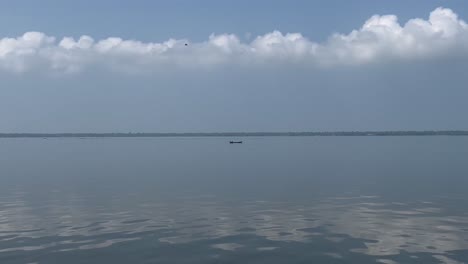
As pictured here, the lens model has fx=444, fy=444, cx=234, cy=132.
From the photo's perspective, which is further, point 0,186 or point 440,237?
point 0,186

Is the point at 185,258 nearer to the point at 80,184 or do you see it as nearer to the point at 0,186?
the point at 80,184

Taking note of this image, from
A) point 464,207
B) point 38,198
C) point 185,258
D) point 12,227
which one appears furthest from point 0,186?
point 464,207

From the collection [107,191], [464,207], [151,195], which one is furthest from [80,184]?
[464,207]

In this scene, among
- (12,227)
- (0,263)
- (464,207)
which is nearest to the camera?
(0,263)

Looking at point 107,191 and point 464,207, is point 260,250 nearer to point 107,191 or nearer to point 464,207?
point 464,207

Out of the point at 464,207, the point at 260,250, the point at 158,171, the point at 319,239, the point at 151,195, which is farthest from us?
the point at 158,171

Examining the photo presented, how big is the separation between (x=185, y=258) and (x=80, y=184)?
41344 millimetres

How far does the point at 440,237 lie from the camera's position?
29156mm

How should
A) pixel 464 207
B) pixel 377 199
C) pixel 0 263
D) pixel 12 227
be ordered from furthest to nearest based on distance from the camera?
pixel 377 199
pixel 464 207
pixel 12 227
pixel 0 263

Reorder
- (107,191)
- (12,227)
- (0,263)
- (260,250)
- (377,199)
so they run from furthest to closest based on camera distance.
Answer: (107,191)
(377,199)
(12,227)
(260,250)
(0,263)

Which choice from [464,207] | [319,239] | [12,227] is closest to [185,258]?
[319,239]

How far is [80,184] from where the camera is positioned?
61688mm

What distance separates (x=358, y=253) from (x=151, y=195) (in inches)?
1148

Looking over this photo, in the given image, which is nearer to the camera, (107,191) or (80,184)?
(107,191)
